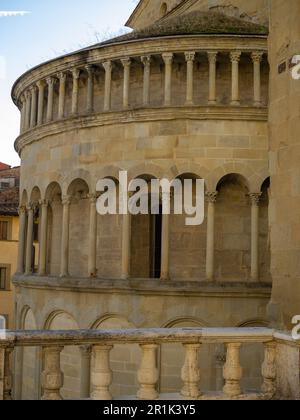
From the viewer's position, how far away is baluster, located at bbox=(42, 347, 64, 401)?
18.8 ft

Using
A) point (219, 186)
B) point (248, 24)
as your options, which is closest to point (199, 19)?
point (248, 24)

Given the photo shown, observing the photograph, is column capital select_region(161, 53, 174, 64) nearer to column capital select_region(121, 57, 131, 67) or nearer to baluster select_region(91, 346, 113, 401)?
column capital select_region(121, 57, 131, 67)

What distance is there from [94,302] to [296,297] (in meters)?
10.5

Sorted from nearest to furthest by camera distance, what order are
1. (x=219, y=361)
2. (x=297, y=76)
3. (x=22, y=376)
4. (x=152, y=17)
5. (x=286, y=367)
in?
(x=286, y=367)
(x=297, y=76)
(x=219, y=361)
(x=22, y=376)
(x=152, y=17)

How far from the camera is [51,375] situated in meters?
5.73

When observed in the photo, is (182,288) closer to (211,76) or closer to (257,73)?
(211,76)

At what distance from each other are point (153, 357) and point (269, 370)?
1227mm

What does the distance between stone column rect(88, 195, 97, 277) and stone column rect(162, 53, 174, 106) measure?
125 inches

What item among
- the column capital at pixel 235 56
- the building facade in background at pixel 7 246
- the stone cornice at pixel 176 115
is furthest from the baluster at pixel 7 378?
the building facade in background at pixel 7 246

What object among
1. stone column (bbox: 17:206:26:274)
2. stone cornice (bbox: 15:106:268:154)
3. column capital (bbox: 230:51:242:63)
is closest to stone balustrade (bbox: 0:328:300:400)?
stone cornice (bbox: 15:106:268:154)

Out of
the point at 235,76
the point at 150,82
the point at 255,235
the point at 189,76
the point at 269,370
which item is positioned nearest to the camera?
the point at 269,370

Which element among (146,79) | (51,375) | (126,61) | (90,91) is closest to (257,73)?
(146,79)

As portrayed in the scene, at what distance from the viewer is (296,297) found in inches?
253
